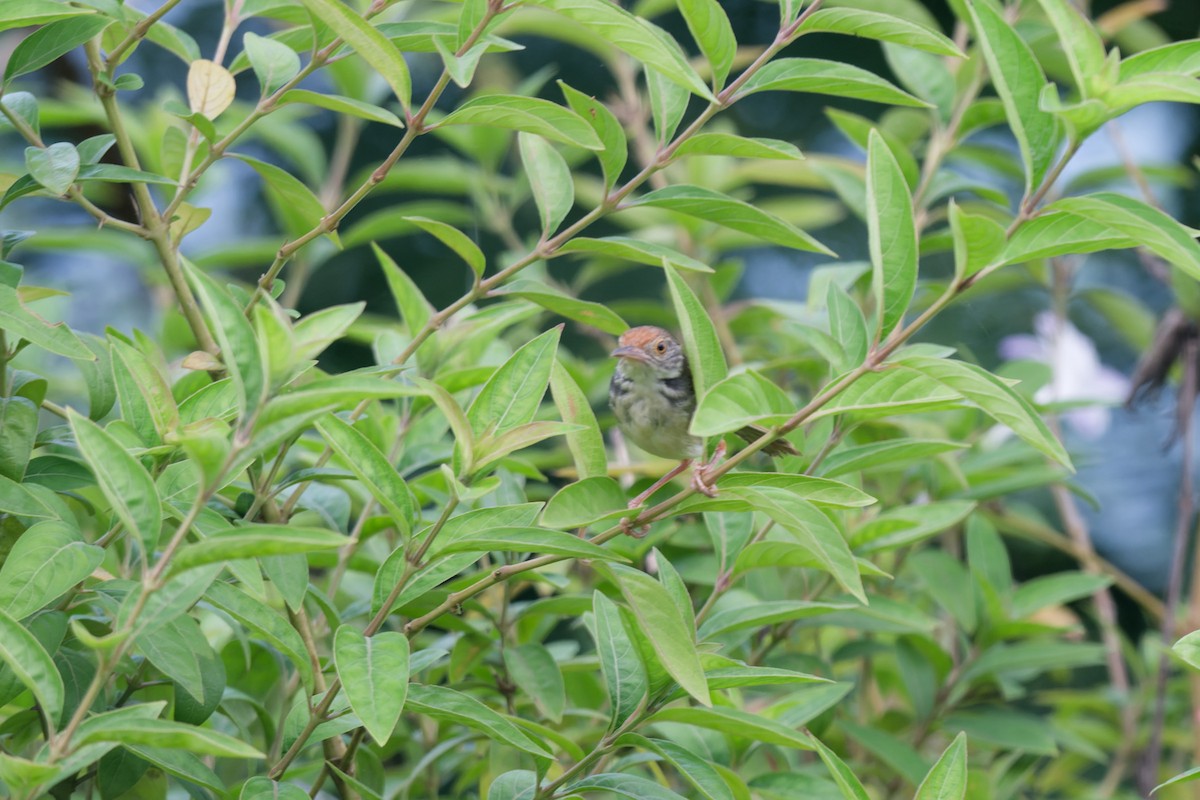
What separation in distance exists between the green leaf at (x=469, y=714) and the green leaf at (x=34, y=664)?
1.28 feet

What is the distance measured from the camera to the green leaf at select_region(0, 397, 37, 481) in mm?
1457

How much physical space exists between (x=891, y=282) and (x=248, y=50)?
92 centimetres

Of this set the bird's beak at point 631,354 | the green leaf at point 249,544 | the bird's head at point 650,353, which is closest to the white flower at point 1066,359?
the bird's head at point 650,353

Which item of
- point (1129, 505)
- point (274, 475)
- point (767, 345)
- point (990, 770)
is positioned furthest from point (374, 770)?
point (1129, 505)

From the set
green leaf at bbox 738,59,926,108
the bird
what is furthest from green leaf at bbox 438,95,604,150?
the bird

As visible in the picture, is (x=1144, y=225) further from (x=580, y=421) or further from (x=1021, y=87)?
(x=580, y=421)

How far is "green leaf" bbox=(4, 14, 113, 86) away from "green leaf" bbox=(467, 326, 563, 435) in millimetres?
655

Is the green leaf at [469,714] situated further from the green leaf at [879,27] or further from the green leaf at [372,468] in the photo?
the green leaf at [879,27]

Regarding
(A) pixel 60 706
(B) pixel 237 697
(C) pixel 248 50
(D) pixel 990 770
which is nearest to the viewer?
(A) pixel 60 706

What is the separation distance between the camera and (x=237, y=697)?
173 centimetres

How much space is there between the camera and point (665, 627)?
1.31 meters

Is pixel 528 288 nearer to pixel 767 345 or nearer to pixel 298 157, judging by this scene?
pixel 767 345

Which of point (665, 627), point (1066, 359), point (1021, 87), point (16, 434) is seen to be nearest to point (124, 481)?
point (16, 434)

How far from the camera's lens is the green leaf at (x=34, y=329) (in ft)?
4.47
